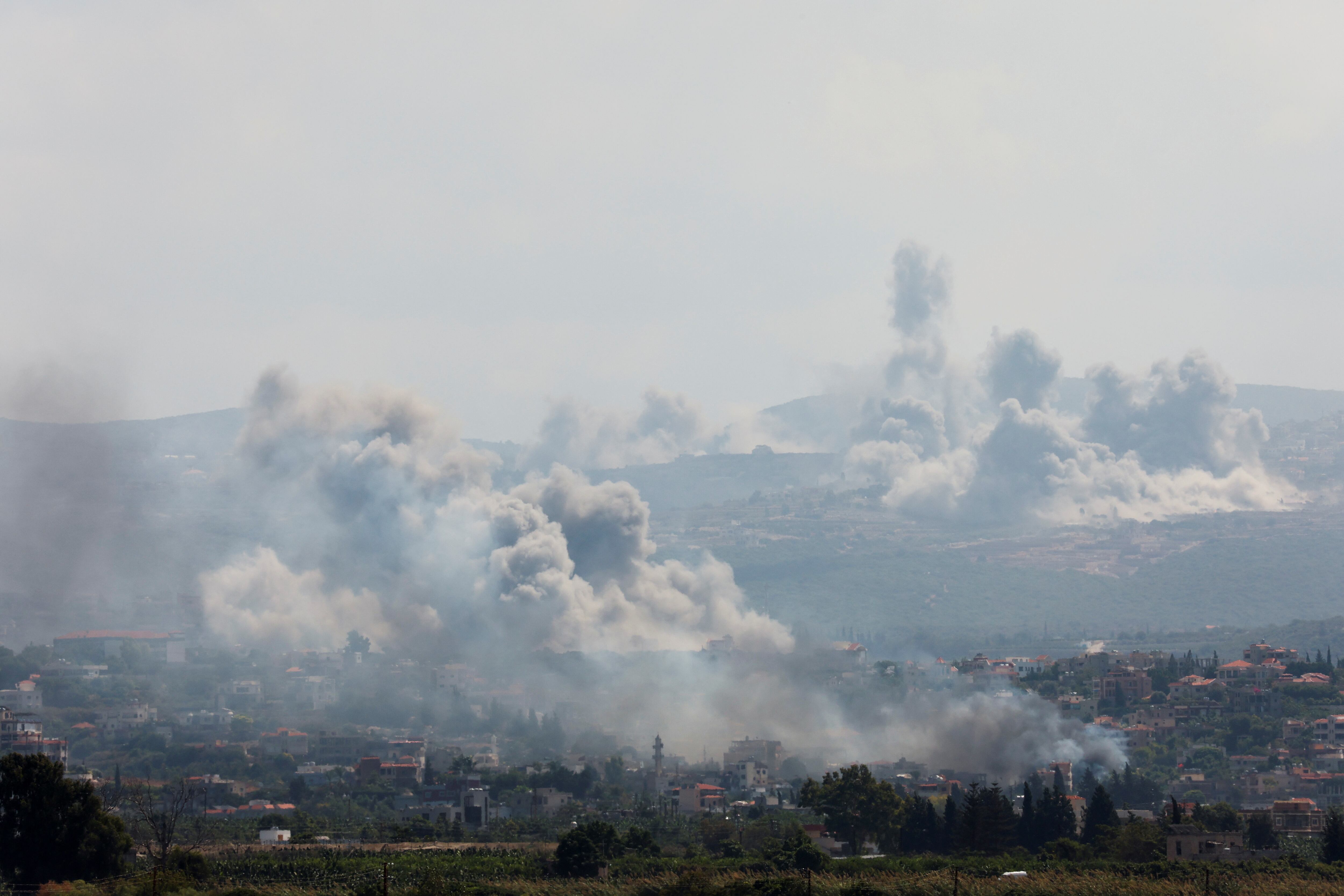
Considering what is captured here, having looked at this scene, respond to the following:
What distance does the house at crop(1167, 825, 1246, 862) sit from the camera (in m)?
64.6

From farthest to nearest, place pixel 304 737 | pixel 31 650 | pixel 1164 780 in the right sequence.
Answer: pixel 31 650
pixel 304 737
pixel 1164 780

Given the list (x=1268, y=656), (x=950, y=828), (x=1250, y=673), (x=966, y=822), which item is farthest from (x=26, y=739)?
(x=1268, y=656)

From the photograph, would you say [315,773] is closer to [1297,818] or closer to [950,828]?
[950,828]

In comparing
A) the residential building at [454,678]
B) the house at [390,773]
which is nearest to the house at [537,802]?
the house at [390,773]

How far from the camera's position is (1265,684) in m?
164

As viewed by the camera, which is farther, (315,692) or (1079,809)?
(315,692)

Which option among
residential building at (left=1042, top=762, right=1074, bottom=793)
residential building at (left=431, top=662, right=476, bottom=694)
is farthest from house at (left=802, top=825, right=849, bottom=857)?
residential building at (left=431, top=662, right=476, bottom=694)

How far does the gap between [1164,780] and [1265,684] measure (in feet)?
157

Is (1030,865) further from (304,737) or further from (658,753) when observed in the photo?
(304,737)

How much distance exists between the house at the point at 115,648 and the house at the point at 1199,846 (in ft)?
466

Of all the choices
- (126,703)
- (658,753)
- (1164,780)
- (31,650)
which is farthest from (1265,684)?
(31,650)

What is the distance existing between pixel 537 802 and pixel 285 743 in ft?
143

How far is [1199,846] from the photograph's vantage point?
65875mm

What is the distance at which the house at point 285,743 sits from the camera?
453ft
